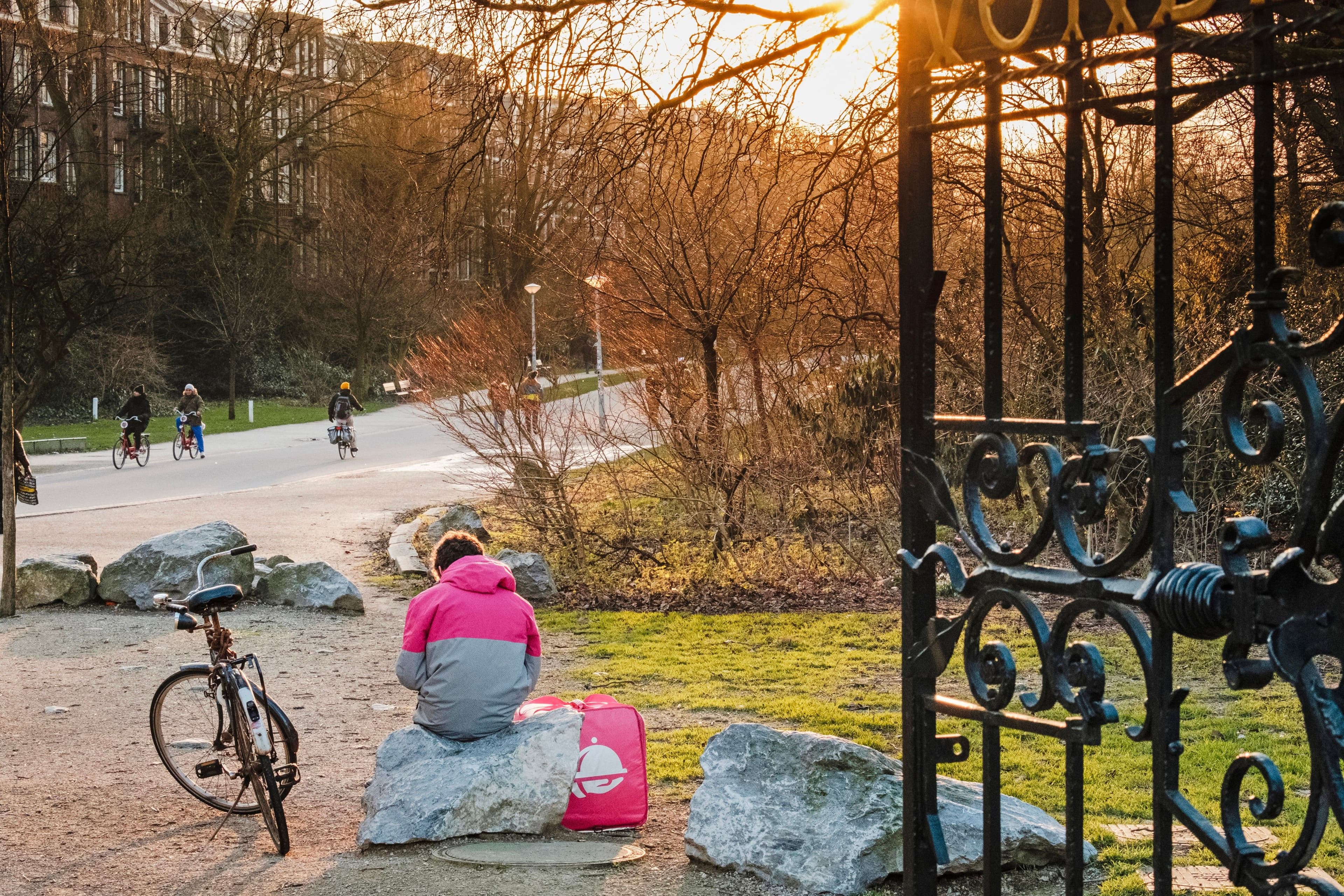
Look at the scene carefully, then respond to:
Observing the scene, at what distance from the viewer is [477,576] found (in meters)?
5.83

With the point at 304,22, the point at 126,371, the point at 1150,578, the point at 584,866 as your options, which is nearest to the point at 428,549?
the point at 304,22

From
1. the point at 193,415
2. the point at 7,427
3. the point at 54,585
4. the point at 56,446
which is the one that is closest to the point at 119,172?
the point at 56,446

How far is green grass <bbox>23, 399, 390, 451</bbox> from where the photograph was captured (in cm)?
3322

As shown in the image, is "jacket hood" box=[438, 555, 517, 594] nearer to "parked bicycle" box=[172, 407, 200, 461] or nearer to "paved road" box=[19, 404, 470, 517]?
"paved road" box=[19, 404, 470, 517]

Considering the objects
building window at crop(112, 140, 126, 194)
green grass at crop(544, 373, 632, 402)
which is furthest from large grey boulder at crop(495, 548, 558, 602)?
building window at crop(112, 140, 126, 194)

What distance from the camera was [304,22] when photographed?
7.58 metres

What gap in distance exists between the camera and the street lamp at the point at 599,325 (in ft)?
42.2

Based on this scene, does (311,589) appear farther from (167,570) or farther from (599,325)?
(599,325)

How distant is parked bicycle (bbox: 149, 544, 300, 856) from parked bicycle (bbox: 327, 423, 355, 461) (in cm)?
2340

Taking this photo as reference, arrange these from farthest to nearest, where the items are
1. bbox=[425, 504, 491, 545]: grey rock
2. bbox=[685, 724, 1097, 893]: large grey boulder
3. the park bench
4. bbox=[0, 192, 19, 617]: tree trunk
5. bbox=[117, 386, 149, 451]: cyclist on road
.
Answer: the park bench, bbox=[117, 386, 149, 451]: cyclist on road, bbox=[425, 504, 491, 545]: grey rock, bbox=[0, 192, 19, 617]: tree trunk, bbox=[685, 724, 1097, 893]: large grey boulder

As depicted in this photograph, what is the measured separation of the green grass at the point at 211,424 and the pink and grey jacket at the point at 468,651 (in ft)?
87.5

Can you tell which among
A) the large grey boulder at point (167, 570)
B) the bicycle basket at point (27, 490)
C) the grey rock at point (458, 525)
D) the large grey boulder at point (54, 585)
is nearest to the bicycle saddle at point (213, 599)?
the large grey boulder at point (167, 570)

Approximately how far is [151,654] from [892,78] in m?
6.90

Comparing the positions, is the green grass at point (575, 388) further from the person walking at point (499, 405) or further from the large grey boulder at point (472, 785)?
the large grey boulder at point (472, 785)
